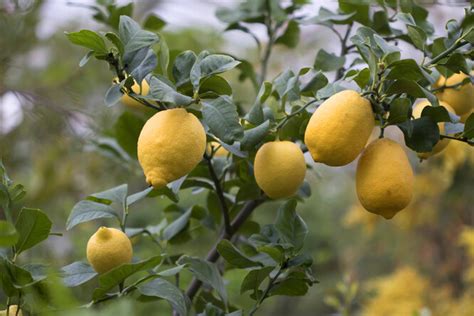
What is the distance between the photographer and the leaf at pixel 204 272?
56cm

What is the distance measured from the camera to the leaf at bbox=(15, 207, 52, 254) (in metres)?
0.48

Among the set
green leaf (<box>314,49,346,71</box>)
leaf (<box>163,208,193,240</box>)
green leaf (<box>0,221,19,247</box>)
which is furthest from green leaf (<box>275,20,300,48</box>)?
green leaf (<box>0,221,19,247</box>)

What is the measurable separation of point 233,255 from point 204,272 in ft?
0.10

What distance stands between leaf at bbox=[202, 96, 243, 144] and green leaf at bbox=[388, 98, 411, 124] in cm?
13

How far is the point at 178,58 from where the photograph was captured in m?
0.51

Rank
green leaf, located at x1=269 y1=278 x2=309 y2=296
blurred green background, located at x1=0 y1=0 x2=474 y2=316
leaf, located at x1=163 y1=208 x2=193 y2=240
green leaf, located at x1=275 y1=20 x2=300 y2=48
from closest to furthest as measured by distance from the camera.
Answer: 1. green leaf, located at x1=269 y1=278 x2=309 y2=296
2. leaf, located at x1=163 y1=208 x2=193 y2=240
3. green leaf, located at x1=275 y1=20 x2=300 y2=48
4. blurred green background, located at x1=0 y1=0 x2=474 y2=316

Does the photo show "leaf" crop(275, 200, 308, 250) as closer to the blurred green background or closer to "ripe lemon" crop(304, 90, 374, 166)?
"ripe lemon" crop(304, 90, 374, 166)

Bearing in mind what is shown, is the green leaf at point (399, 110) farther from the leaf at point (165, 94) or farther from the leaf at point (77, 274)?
the leaf at point (77, 274)

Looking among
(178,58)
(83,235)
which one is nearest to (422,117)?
(178,58)

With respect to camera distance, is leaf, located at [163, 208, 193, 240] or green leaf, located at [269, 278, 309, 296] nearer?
green leaf, located at [269, 278, 309, 296]

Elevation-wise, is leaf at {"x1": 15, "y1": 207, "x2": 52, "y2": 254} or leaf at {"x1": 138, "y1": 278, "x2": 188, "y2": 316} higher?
leaf at {"x1": 15, "y1": 207, "x2": 52, "y2": 254}

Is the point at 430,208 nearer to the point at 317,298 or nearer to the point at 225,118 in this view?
the point at 317,298

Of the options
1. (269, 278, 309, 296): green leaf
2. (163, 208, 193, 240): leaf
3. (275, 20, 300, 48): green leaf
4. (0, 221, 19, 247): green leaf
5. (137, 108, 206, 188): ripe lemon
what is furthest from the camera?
(275, 20, 300, 48): green leaf

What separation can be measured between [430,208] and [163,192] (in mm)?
1840
